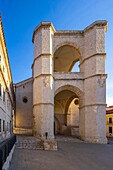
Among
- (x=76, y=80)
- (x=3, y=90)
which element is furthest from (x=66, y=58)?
(x=3, y=90)

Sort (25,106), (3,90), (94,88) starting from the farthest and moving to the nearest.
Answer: (25,106) < (94,88) < (3,90)

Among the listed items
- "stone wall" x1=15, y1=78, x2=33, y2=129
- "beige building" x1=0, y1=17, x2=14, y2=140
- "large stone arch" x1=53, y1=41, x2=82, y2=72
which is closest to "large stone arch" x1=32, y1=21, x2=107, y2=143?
"large stone arch" x1=53, y1=41, x2=82, y2=72

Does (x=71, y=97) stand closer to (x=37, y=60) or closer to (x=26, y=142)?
(x=37, y=60)

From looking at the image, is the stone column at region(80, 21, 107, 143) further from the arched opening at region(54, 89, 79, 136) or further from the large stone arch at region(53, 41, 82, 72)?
the arched opening at region(54, 89, 79, 136)

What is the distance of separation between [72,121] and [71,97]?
4.75 m

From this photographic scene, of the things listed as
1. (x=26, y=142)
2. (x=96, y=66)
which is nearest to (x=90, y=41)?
(x=96, y=66)

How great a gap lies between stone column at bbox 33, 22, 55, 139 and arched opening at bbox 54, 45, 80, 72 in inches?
197

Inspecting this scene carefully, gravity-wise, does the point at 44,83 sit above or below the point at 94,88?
above

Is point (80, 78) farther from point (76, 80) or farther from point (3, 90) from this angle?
point (3, 90)

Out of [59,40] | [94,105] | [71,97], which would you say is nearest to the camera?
[94,105]

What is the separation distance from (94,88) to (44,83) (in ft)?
20.8

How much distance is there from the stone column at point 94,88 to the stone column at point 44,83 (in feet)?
14.6

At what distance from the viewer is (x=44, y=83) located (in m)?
21.1

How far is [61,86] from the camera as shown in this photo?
22.6 meters
